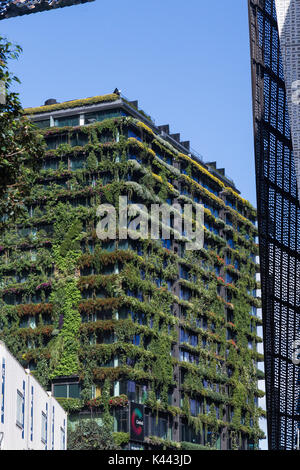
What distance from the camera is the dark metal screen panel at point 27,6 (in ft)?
176

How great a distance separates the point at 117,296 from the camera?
260 ft

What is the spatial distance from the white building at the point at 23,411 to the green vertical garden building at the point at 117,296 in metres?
24.0

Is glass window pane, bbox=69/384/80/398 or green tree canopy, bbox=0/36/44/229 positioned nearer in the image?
green tree canopy, bbox=0/36/44/229

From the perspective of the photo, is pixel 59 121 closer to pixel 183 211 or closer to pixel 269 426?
pixel 183 211

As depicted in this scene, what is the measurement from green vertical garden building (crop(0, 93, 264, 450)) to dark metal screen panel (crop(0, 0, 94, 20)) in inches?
1162

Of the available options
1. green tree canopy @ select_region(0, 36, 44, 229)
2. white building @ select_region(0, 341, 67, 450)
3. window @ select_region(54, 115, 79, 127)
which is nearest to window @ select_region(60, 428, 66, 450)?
white building @ select_region(0, 341, 67, 450)

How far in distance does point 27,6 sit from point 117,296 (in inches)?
1253

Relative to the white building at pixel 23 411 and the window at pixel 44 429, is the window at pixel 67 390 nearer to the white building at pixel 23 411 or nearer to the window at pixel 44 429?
the white building at pixel 23 411

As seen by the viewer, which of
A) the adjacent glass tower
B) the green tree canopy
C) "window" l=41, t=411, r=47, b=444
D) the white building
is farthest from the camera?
"window" l=41, t=411, r=47, b=444

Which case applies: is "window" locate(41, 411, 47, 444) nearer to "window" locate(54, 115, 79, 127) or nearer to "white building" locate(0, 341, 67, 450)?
"white building" locate(0, 341, 67, 450)

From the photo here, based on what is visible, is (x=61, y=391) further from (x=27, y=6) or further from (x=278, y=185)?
(x=278, y=185)

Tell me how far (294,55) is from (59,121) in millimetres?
59288

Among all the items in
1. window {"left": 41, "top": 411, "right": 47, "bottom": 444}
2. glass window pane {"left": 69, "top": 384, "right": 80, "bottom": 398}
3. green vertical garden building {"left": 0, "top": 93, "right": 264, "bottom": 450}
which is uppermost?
green vertical garden building {"left": 0, "top": 93, "right": 264, "bottom": 450}

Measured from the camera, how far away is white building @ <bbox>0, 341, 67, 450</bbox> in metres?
35.3
